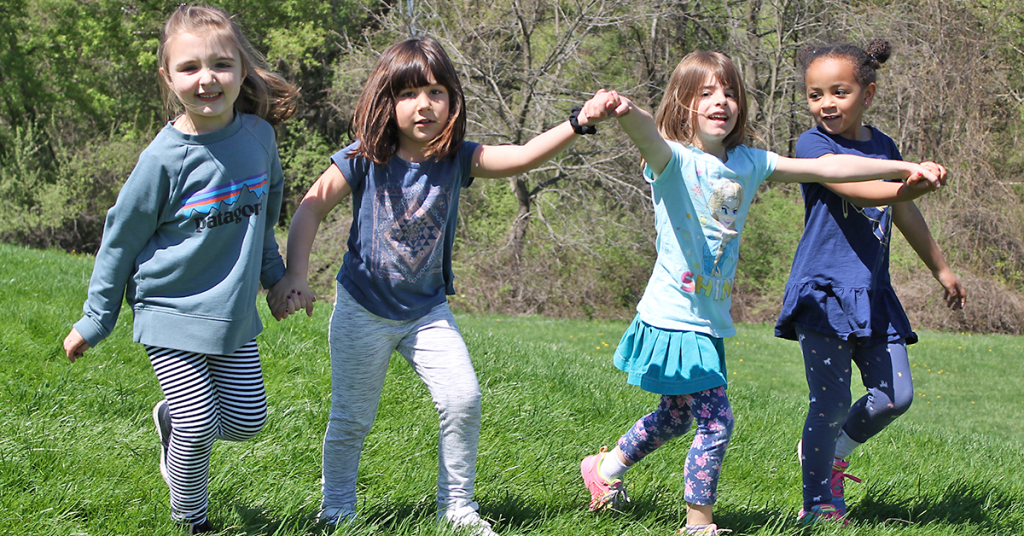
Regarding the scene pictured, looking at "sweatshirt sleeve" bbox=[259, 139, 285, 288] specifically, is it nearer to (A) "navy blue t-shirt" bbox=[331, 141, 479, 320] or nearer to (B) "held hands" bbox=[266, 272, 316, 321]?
(B) "held hands" bbox=[266, 272, 316, 321]

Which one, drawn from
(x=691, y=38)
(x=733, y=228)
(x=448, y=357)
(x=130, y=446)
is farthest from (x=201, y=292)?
(x=691, y=38)

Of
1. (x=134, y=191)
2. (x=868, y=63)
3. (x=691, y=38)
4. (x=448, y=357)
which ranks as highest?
(x=691, y=38)

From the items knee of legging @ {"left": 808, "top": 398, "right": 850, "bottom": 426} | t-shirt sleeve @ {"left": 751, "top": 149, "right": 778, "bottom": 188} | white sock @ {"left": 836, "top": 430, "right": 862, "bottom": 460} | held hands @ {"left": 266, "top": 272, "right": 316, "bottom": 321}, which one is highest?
t-shirt sleeve @ {"left": 751, "top": 149, "right": 778, "bottom": 188}

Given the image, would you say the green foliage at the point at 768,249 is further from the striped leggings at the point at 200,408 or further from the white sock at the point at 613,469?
the striped leggings at the point at 200,408

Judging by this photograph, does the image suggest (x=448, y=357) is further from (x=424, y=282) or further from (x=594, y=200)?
(x=594, y=200)

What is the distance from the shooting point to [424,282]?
2840mm

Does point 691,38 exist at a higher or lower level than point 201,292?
higher

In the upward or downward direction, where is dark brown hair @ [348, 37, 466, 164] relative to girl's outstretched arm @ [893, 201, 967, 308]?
upward

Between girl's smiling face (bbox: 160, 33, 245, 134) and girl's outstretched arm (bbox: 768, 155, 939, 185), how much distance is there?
6.36 ft

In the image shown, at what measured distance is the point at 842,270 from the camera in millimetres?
3262

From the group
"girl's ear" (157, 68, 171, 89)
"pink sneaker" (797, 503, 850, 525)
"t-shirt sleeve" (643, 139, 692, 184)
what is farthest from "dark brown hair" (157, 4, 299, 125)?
"pink sneaker" (797, 503, 850, 525)

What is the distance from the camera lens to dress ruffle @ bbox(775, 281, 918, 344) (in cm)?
317

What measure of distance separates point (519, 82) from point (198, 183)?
626 inches

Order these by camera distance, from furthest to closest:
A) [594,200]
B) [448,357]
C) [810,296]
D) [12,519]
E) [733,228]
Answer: [594,200], [810,296], [733,228], [448,357], [12,519]
